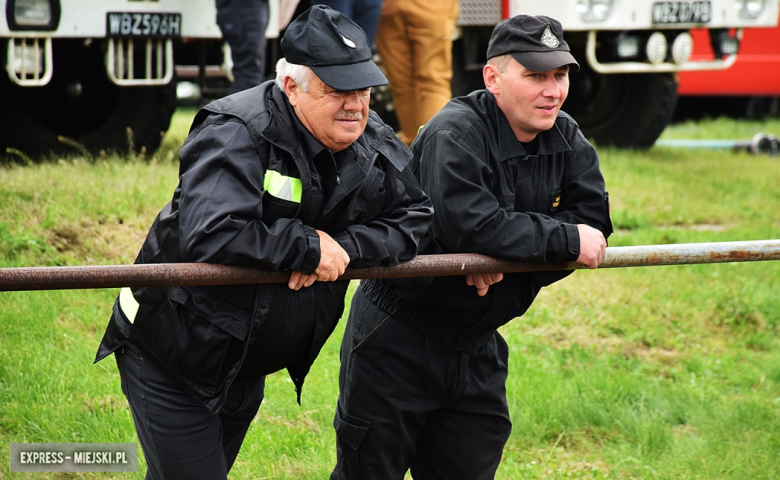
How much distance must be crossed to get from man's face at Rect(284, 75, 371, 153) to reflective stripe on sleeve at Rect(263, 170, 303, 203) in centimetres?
14

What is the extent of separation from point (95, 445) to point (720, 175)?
550 cm

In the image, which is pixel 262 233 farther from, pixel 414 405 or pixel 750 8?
pixel 750 8

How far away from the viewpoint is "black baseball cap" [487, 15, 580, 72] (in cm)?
263

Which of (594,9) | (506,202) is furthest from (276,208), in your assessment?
(594,9)

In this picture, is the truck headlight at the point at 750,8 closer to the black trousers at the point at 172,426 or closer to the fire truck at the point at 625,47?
the fire truck at the point at 625,47

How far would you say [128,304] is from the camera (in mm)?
2469

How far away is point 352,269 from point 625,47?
532 centimetres

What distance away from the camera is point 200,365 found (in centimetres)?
233

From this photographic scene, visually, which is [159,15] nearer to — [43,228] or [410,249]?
[43,228]

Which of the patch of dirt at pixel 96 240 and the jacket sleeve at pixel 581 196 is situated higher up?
the jacket sleeve at pixel 581 196

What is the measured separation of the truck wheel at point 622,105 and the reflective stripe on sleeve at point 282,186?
5673mm

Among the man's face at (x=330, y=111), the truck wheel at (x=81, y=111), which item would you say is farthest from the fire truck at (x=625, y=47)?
the man's face at (x=330, y=111)

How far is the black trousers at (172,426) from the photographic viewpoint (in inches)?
94.9

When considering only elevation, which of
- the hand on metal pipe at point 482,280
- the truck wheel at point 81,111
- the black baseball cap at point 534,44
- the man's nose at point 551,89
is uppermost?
the black baseball cap at point 534,44
